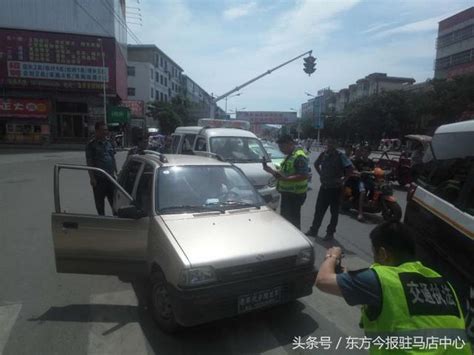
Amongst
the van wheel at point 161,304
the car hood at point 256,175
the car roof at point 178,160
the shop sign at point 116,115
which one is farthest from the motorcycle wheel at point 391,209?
the shop sign at point 116,115

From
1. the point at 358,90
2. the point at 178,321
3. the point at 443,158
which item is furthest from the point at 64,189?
the point at 358,90

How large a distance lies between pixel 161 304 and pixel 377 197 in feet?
19.9

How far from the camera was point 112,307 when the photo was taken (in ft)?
13.2

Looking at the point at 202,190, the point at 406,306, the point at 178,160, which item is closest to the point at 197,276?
the point at 202,190

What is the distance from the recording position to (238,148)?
905 cm

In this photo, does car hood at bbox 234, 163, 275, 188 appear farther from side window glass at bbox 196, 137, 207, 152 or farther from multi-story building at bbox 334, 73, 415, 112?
multi-story building at bbox 334, 73, 415, 112

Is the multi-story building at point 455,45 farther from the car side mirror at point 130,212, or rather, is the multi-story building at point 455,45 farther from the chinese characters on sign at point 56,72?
the car side mirror at point 130,212

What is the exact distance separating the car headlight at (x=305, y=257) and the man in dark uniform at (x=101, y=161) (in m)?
3.97

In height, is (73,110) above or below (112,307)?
above

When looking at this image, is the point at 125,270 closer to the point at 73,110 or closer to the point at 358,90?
the point at 73,110

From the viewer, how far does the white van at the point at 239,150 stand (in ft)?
26.0

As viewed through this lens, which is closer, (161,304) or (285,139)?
(161,304)

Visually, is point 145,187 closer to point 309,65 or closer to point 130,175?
point 130,175

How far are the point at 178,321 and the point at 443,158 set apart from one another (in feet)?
10.3
